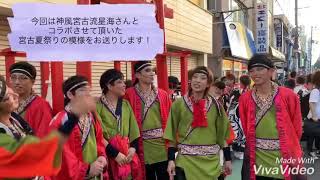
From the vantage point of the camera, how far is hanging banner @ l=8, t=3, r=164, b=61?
10.9 feet

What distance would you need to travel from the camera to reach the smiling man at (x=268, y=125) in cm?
378

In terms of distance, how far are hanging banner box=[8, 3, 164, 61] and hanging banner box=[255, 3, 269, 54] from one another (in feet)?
69.4

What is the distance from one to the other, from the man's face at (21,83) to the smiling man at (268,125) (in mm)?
1975

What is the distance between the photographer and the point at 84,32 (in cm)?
343

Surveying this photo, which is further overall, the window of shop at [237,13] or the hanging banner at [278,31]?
the hanging banner at [278,31]

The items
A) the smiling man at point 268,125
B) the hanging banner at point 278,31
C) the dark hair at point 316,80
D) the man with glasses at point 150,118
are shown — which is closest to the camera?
the smiling man at point 268,125

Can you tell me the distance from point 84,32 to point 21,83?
2.45 feet

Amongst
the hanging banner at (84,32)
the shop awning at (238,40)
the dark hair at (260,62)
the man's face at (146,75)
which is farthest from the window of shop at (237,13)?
the hanging banner at (84,32)

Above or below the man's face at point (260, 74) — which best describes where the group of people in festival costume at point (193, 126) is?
below

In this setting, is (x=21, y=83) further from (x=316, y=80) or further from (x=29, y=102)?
(x=316, y=80)

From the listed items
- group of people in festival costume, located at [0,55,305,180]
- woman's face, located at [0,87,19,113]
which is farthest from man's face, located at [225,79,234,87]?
woman's face, located at [0,87,19,113]

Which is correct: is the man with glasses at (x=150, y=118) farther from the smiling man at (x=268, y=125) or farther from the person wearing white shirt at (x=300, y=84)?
the person wearing white shirt at (x=300, y=84)
